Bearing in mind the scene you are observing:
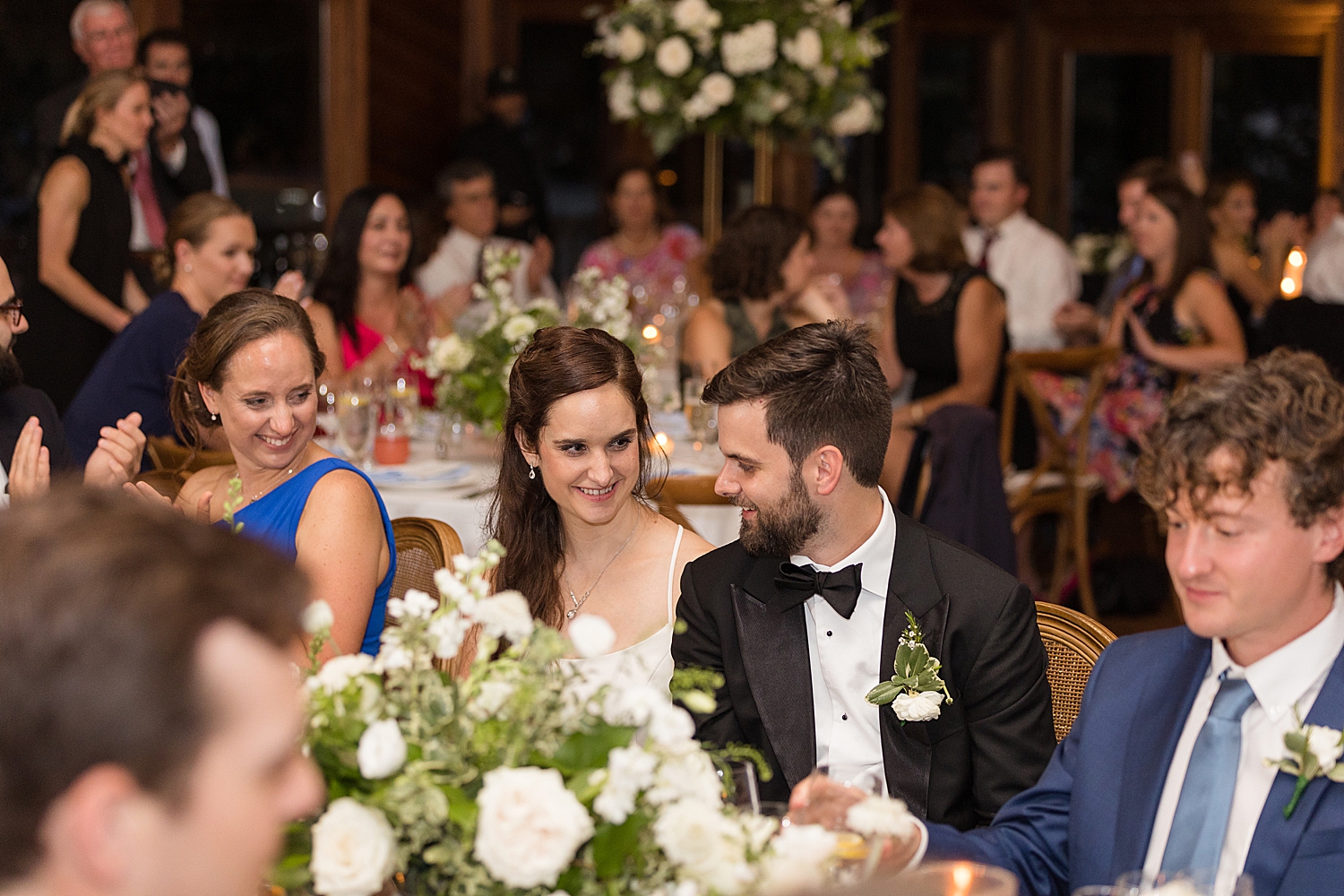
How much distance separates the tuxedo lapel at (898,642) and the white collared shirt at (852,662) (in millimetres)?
27

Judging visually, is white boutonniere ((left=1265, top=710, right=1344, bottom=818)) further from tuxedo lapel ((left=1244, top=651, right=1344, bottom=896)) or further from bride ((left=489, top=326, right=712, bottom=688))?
bride ((left=489, top=326, right=712, bottom=688))

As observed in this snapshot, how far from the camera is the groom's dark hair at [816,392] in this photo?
2.25m

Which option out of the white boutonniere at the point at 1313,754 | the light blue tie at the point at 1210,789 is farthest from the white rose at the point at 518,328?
the white boutonniere at the point at 1313,754

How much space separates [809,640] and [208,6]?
19.9 feet

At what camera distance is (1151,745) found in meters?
1.66

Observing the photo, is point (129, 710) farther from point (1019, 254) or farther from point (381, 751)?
point (1019, 254)

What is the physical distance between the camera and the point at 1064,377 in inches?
240

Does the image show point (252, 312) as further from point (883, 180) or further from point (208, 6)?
point (883, 180)

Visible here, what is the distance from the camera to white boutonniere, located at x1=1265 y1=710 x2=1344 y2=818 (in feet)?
4.78

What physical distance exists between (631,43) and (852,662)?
413 cm

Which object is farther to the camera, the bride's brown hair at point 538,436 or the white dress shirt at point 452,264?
the white dress shirt at point 452,264

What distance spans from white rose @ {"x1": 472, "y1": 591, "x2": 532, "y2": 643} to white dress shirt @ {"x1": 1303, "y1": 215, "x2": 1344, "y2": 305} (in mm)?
5701

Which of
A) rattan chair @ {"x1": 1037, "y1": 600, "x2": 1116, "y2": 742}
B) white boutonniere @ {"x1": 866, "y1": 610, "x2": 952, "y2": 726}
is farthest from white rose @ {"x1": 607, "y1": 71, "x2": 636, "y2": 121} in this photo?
white boutonniere @ {"x1": 866, "y1": 610, "x2": 952, "y2": 726}

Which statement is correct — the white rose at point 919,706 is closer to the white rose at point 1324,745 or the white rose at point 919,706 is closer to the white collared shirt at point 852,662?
the white collared shirt at point 852,662
